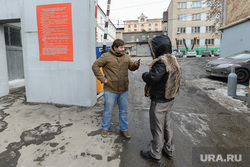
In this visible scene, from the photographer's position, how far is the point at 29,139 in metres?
3.02

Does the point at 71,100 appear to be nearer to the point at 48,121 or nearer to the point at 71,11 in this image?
the point at 48,121

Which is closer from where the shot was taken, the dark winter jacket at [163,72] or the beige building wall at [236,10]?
→ the dark winter jacket at [163,72]

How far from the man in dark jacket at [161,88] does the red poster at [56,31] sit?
2990 millimetres

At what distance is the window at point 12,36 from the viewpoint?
8.28 metres

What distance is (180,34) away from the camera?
126 feet

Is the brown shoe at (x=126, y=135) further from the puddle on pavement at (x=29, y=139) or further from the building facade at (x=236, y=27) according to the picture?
the building facade at (x=236, y=27)

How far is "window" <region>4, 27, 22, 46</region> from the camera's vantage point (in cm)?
828

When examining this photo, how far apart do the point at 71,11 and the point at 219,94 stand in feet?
18.2

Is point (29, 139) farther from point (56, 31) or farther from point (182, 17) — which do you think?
point (182, 17)

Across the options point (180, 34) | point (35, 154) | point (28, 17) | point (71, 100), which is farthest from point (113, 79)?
point (180, 34)

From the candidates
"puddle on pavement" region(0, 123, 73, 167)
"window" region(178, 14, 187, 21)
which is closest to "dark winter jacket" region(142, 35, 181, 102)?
"puddle on pavement" region(0, 123, 73, 167)

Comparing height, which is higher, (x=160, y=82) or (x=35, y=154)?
(x=160, y=82)

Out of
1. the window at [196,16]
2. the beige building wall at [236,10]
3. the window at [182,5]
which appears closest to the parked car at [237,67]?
the beige building wall at [236,10]

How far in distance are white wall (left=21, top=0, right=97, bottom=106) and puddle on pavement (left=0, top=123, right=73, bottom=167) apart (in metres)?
1.35
